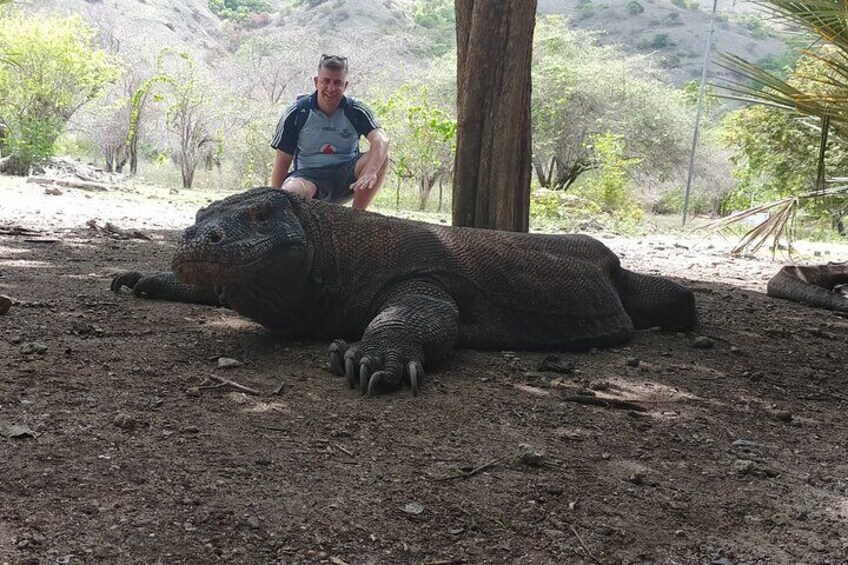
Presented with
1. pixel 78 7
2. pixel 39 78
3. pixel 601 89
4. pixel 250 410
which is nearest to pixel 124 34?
pixel 78 7

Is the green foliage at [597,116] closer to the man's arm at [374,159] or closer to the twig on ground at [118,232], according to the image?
the twig on ground at [118,232]

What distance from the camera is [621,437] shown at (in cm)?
281

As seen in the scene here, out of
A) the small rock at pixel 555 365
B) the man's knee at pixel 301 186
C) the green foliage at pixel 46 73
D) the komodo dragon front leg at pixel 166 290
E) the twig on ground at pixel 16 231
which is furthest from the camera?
the green foliage at pixel 46 73

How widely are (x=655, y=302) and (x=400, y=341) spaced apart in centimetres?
197

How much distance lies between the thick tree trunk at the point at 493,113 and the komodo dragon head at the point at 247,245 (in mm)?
2481

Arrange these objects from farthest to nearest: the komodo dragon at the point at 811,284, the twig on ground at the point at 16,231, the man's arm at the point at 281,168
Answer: the twig on ground at the point at 16,231 → the komodo dragon at the point at 811,284 → the man's arm at the point at 281,168

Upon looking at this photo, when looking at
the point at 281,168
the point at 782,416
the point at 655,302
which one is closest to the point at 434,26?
the point at 281,168

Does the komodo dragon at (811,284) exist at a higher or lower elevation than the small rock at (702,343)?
higher

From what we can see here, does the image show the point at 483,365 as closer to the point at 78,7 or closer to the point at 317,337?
the point at 317,337

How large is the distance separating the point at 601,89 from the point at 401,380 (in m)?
28.2

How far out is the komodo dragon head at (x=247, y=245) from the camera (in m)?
3.21

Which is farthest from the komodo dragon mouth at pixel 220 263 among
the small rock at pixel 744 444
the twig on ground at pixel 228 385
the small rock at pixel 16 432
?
the small rock at pixel 744 444

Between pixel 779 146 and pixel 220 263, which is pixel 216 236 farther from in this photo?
pixel 779 146

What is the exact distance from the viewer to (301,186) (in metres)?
5.32
